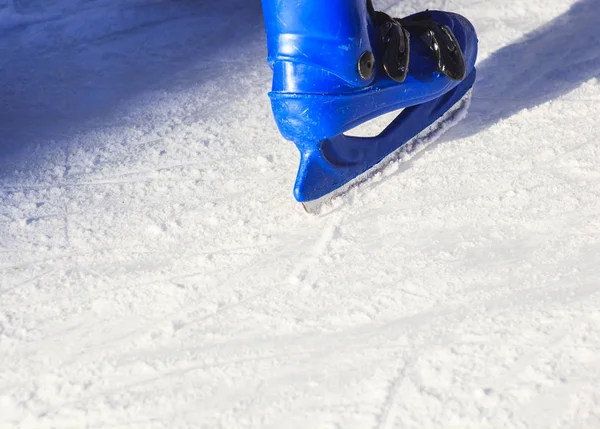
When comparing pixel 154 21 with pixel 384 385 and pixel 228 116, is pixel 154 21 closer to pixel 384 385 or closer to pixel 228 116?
pixel 228 116

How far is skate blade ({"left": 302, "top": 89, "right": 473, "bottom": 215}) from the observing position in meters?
1.39

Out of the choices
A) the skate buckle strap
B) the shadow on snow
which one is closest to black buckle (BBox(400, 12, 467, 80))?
the skate buckle strap

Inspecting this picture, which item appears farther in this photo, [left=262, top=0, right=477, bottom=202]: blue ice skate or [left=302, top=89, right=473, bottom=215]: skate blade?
[left=302, top=89, right=473, bottom=215]: skate blade

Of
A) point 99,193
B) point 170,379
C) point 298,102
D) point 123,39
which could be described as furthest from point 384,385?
point 123,39

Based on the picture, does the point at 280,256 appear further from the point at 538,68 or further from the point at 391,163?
the point at 538,68

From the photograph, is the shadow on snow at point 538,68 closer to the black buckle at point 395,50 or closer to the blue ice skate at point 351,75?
the blue ice skate at point 351,75

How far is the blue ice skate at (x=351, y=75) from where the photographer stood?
1.26 metres

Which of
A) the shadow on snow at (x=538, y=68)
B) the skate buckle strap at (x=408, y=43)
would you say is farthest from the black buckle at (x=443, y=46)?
the shadow on snow at (x=538, y=68)

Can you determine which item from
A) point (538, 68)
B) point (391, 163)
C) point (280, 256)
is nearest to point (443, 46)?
point (391, 163)

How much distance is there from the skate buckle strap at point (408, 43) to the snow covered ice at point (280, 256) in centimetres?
13

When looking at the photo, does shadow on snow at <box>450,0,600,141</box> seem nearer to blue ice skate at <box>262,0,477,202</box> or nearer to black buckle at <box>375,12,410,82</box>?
blue ice skate at <box>262,0,477,202</box>

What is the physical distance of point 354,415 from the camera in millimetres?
1021

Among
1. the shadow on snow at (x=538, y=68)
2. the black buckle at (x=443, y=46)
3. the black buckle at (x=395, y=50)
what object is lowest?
the shadow on snow at (x=538, y=68)

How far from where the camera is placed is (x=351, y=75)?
4.24ft
